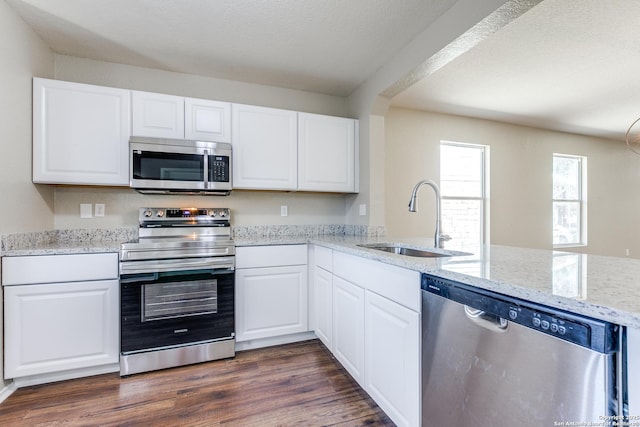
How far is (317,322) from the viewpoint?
2.51 m

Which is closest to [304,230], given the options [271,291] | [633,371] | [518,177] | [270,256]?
[270,256]

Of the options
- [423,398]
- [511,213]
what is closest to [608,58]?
[511,213]

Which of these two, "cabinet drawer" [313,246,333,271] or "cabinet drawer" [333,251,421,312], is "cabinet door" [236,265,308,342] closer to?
"cabinet drawer" [313,246,333,271]

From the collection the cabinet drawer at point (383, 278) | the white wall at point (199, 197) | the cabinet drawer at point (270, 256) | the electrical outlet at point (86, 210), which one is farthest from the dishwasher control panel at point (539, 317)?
the electrical outlet at point (86, 210)

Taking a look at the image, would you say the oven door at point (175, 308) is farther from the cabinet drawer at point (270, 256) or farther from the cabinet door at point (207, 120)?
the cabinet door at point (207, 120)

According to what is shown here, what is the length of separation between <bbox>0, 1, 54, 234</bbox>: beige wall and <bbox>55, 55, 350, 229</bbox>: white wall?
0.72 feet

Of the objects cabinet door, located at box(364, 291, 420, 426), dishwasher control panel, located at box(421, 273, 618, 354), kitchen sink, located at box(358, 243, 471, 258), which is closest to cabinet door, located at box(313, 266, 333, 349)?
kitchen sink, located at box(358, 243, 471, 258)

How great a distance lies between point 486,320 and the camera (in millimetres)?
1009

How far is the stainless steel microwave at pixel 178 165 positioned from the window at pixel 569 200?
4943mm

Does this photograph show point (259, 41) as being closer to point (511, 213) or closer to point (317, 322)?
point (317, 322)

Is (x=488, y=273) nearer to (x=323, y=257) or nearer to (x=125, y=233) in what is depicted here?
(x=323, y=257)

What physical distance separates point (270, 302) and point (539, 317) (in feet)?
6.47

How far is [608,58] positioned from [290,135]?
2716 mm

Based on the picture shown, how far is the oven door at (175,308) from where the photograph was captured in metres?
2.05
